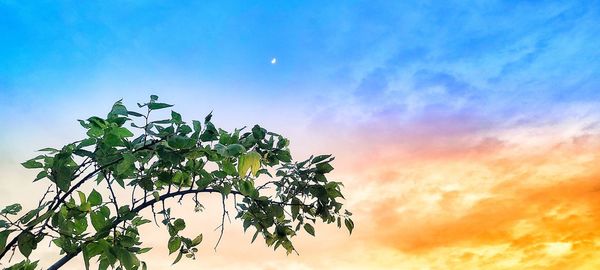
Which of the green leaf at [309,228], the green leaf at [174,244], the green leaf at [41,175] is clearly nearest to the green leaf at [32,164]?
the green leaf at [41,175]

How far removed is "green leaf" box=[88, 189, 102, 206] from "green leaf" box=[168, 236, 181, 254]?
987 mm

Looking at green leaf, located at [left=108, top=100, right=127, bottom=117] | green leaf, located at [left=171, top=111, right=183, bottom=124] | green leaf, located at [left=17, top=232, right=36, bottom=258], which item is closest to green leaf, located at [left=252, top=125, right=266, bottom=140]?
green leaf, located at [left=171, top=111, right=183, bottom=124]

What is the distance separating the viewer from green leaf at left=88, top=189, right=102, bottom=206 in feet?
7.58

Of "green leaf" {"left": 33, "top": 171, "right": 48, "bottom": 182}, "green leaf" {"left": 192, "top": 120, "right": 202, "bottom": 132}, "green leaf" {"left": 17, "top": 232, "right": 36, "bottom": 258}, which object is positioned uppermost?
"green leaf" {"left": 192, "top": 120, "right": 202, "bottom": 132}

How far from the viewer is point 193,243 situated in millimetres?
3266

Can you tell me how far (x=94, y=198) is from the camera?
232 cm

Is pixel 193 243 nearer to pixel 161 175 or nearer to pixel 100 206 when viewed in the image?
pixel 161 175

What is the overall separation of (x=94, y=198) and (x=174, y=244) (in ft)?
3.35

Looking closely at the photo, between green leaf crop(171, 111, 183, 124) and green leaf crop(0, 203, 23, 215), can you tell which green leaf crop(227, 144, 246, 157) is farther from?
Answer: green leaf crop(0, 203, 23, 215)

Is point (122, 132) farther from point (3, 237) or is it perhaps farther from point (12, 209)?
point (12, 209)

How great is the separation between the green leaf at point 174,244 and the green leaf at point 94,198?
0.99 meters

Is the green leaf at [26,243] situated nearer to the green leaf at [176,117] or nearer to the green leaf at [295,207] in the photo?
the green leaf at [176,117]

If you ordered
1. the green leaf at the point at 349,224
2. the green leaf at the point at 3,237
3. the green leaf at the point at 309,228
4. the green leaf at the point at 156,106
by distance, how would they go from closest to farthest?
the green leaf at the point at 3,237
the green leaf at the point at 156,106
the green leaf at the point at 349,224
the green leaf at the point at 309,228

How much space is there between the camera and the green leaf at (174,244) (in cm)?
322
